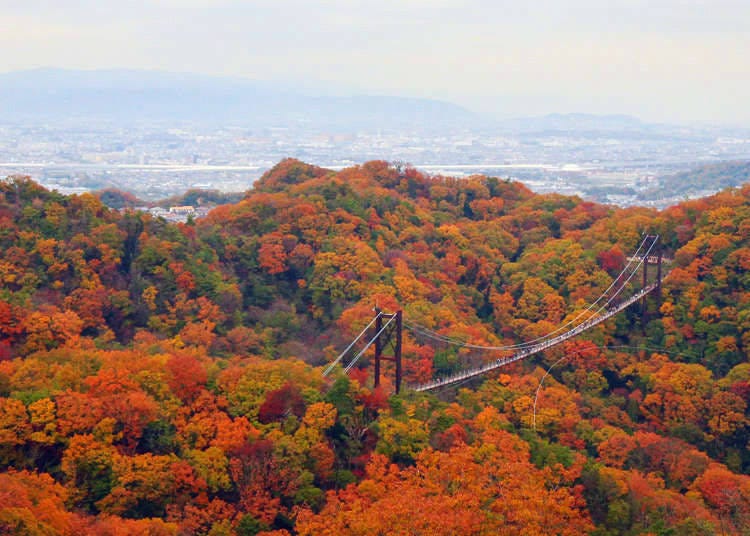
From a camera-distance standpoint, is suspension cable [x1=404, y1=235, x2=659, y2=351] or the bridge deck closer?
the bridge deck

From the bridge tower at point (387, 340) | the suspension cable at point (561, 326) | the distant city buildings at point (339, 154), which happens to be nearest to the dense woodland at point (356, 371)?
the suspension cable at point (561, 326)

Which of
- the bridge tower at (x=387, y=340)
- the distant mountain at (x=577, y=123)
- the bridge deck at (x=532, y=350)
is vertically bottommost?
the bridge deck at (x=532, y=350)

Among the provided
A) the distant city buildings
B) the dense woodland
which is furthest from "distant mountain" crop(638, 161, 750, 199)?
the dense woodland

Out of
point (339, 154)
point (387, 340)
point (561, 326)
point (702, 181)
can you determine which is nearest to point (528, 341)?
point (561, 326)

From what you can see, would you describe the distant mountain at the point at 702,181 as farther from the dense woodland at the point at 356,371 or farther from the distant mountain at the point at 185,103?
the distant mountain at the point at 185,103

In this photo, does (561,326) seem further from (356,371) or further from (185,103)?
(185,103)

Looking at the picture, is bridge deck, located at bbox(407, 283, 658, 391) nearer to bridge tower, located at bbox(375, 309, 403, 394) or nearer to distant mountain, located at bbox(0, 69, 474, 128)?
Answer: bridge tower, located at bbox(375, 309, 403, 394)
